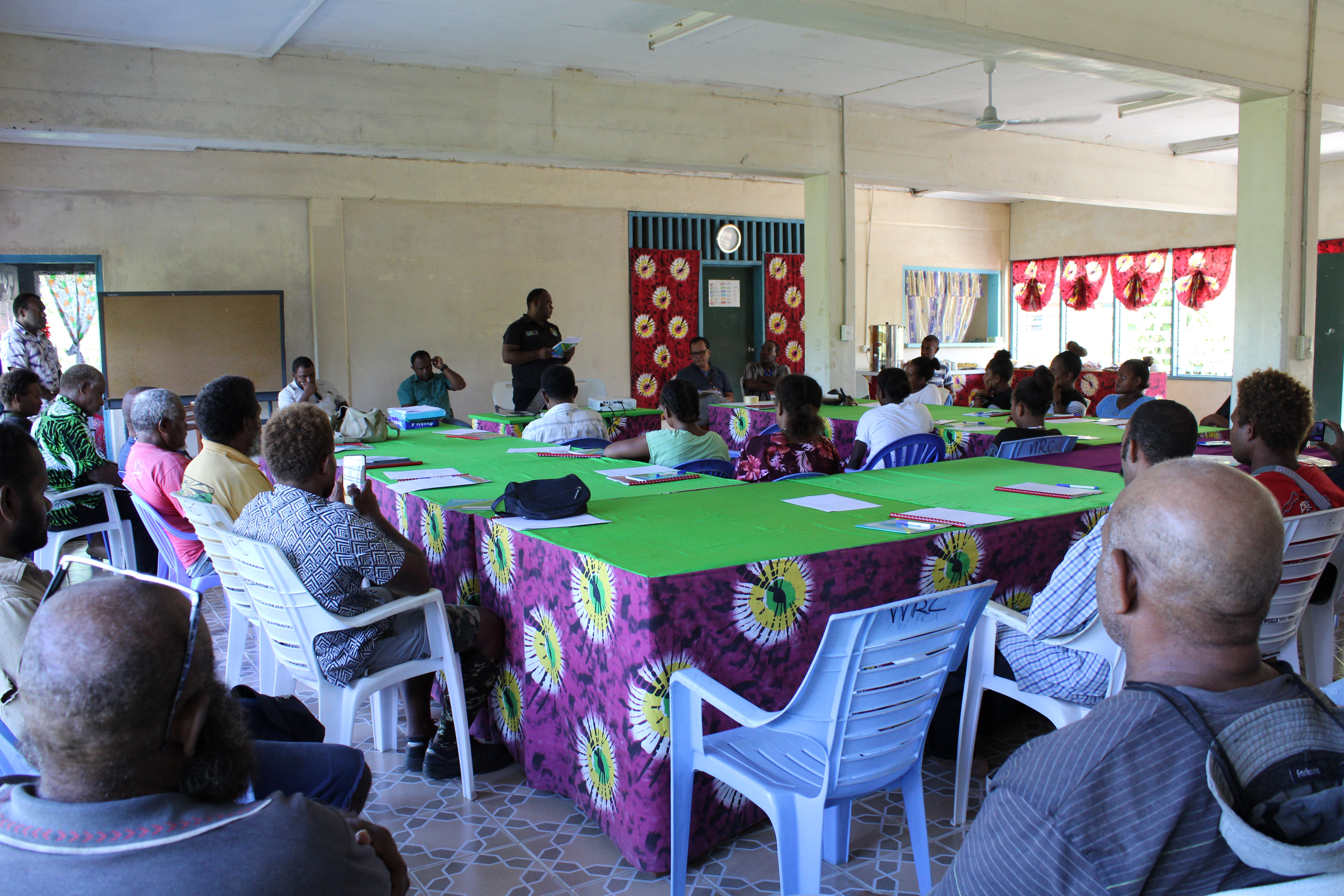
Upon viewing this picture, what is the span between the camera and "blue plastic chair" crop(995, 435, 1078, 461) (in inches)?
180

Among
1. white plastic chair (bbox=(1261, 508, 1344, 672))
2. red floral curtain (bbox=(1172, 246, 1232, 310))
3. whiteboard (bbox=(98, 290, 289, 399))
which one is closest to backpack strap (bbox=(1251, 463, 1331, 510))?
white plastic chair (bbox=(1261, 508, 1344, 672))

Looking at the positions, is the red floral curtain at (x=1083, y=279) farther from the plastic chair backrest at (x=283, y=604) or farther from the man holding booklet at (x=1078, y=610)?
the plastic chair backrest at (x=283, y=604)

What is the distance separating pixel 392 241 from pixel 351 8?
3709mm

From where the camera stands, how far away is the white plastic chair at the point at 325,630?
246cm

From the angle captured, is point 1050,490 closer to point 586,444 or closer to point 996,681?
point 996,681

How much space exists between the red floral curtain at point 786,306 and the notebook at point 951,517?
8.92m

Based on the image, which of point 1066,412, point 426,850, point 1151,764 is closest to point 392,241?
point 1066,412

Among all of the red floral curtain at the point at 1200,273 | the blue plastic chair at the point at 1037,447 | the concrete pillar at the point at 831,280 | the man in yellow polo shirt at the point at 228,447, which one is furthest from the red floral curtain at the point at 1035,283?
the man in yellow polo shirt at the point at 228,447

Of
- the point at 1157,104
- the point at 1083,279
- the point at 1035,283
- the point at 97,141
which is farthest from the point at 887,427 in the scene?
the point at 1035,283

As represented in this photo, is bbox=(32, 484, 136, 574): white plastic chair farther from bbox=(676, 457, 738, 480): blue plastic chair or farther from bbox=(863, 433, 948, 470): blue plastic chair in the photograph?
bbox=(863, 433, 948, 470): blue plastic chair

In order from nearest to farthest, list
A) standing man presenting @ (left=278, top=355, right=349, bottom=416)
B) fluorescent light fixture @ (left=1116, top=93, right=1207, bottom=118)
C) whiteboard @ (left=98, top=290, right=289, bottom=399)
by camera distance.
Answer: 1. standing man presenting @ (left=278, top=355, right=349, bottom=416)
2. whiteboard @ (left=98, top=290, right=289, bottom=399)
3. fluorescent light fixture @ (left=1116, top=93, right=1207, bottom=118)

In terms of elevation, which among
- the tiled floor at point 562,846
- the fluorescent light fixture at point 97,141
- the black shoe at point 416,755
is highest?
the fluorescent light fixture at point 97,141

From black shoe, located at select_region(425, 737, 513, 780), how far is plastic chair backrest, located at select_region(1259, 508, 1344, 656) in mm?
2196

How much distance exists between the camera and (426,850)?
2.52m
